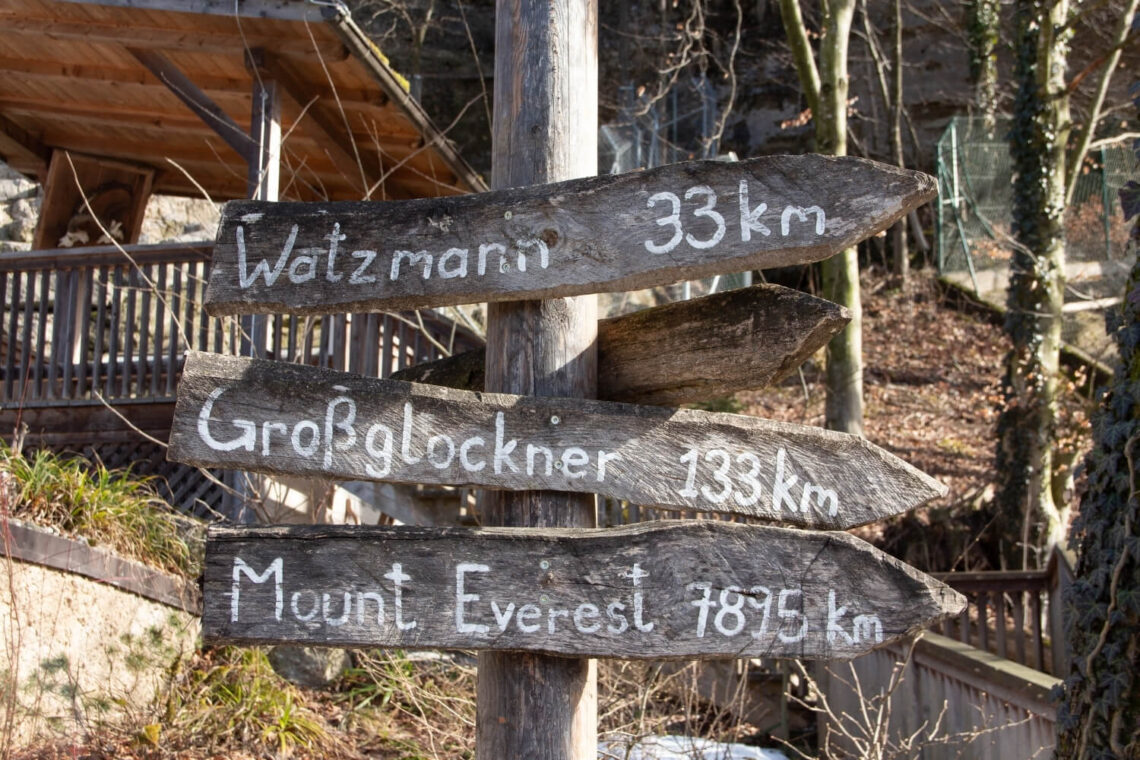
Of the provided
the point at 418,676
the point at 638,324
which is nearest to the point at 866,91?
the point at 418,676

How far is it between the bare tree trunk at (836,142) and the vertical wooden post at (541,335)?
A: 8.54m

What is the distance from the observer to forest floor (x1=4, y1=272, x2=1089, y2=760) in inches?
214

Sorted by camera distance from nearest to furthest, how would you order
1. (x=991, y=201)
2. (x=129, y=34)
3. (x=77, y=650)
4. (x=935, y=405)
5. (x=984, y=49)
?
(x=77, y=650)
(x=129, y=34)
(x=935, y=405)
(x=991, y=201)
(x=984, y=49)

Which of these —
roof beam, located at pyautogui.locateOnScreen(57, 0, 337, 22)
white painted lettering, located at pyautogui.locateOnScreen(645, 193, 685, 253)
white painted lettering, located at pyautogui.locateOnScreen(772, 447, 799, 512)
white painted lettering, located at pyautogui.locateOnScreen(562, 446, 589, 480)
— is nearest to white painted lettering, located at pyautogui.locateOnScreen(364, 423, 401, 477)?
white painted lettering, located at pyautogui.locateOnScreen(562, 446, 589, 480)

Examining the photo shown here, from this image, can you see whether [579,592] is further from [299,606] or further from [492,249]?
[492,249]

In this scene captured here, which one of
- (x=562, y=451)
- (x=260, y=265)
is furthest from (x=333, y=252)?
(x=562, y=451)

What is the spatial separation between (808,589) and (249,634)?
1375 millimetres

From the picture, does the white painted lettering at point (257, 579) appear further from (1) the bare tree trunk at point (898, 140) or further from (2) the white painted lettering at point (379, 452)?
(1) the bare tree trunk at point (898, 140)

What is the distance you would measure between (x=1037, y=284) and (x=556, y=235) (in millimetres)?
9931

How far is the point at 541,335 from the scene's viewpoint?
2785mm

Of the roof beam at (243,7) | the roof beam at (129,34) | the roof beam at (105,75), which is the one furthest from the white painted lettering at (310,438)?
the roof beam at (105,75)

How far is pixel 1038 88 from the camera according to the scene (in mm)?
11391

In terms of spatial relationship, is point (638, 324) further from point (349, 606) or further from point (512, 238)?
point (349, 606)

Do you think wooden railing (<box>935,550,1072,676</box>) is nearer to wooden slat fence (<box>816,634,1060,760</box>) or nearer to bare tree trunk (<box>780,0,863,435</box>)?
wooden slat fence (<box>816,634,1060,760</box>)
